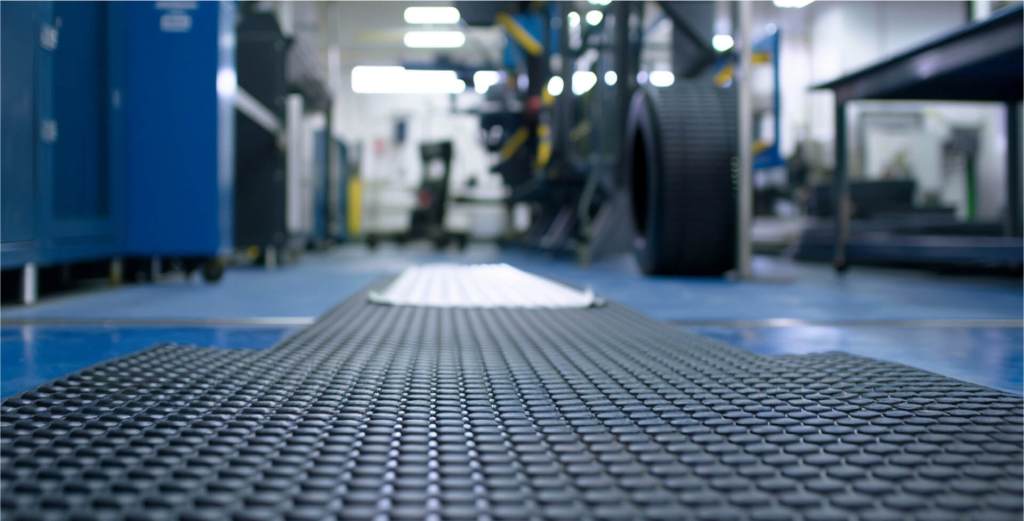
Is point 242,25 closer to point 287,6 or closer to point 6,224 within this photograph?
point 287,6

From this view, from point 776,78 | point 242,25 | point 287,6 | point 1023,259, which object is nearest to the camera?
point 1023,259

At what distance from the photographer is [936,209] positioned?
6785 millimetres

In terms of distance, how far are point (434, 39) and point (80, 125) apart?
11256 millimetres

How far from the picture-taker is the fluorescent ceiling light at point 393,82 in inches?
538

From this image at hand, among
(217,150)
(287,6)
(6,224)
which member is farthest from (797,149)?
(6,224)

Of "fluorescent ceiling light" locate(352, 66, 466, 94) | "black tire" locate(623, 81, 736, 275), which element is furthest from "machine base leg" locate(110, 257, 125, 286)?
"fluorescent ceiling light" locate(352, 66, 466, 94)

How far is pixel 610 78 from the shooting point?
205 inches

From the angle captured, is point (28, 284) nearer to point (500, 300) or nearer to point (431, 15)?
point (500, 300)

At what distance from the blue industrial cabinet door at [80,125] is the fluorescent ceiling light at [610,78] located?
2957 mm

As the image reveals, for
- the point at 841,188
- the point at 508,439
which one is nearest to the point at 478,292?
the point at 508,439

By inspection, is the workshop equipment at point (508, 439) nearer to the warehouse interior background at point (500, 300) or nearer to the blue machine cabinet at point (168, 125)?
the warehouse interior background at point (500, 300)

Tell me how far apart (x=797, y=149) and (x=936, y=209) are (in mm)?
2535

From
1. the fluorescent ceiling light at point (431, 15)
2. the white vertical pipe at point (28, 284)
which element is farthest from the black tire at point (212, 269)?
the fluorescent ceiling light at point (431, 15)

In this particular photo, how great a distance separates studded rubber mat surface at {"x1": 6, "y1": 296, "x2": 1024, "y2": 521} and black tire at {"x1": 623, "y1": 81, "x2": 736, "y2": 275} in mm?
2316
